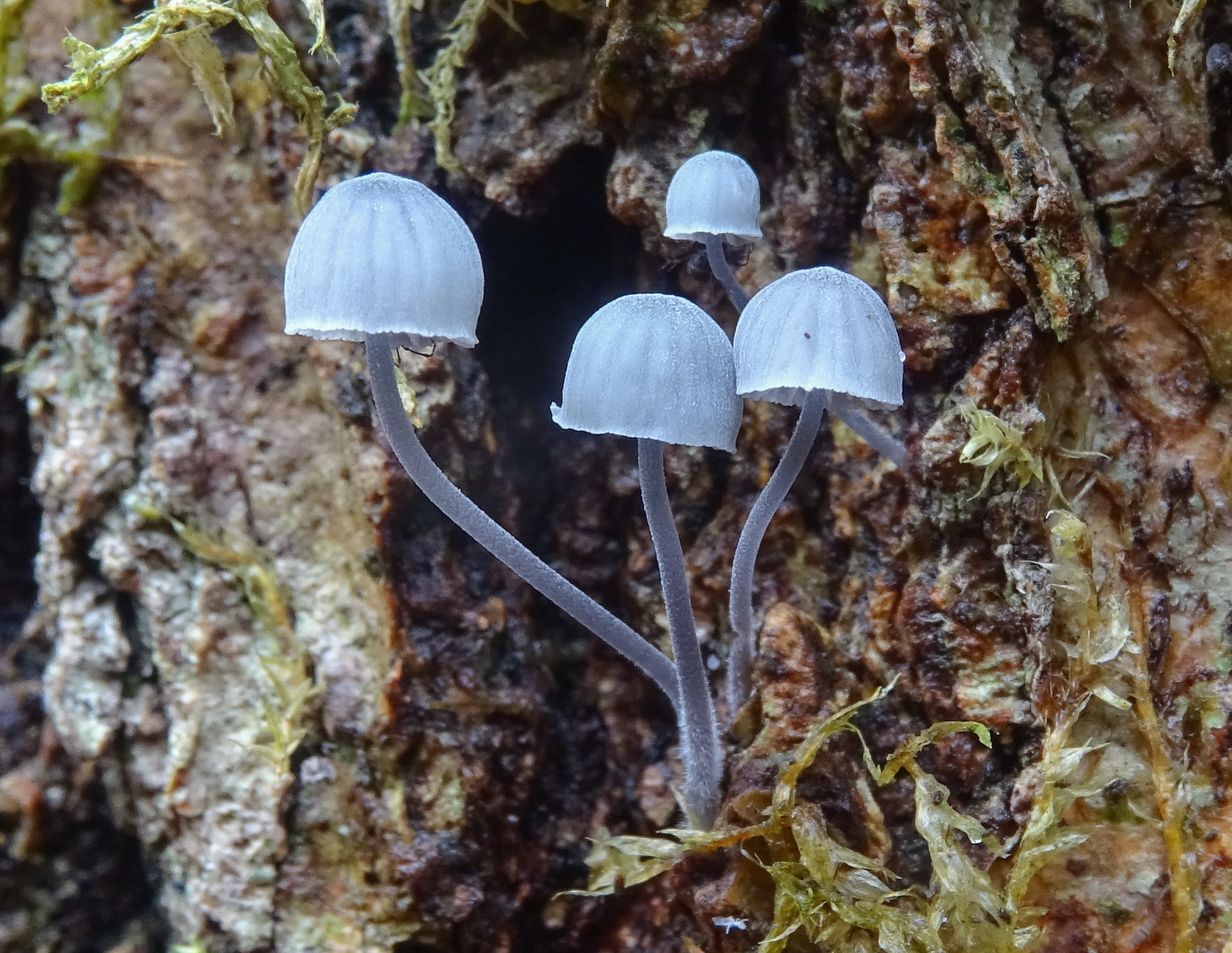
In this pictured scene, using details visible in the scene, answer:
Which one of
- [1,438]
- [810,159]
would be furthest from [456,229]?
[1,438]

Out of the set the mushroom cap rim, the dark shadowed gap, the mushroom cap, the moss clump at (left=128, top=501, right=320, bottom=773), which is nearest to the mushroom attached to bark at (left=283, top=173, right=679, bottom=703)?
the mushroom cap

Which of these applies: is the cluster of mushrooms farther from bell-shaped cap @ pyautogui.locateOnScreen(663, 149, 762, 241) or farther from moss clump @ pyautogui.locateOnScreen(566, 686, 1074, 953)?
moss clump @ pyautogui.locateOnScreen(566, 686, 1074, 953)

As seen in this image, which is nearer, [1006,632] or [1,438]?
[1006,632]

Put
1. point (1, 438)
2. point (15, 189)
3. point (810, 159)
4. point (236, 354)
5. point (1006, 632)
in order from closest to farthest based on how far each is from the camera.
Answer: point (1006, 632) → point (810, 159) → point (236, 354) → point (15, 189) → point (1, 438)

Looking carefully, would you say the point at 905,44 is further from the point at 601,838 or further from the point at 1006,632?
the point at 601,838

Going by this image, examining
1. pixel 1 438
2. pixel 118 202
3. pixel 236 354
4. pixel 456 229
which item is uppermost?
pixel 118 202

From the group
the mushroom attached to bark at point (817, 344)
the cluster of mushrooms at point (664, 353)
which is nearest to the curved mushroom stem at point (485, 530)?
the cluster of mushrooms at point (664, 353)
